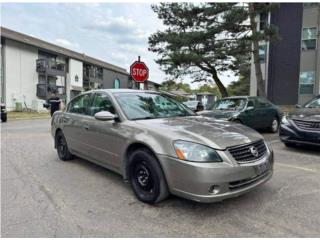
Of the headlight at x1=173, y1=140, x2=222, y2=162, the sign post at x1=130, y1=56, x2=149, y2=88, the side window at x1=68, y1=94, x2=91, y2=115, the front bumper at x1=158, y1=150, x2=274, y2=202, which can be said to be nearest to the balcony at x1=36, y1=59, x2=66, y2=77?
the sign post at x1=130, y1=56, x2=149, y2=88

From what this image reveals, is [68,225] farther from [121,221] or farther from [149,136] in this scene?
[149,136]

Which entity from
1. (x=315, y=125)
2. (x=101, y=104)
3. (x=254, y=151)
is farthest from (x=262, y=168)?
(x=315, y=125)

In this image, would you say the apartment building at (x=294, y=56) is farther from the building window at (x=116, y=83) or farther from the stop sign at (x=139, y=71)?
the building window at (x=116, y=83)

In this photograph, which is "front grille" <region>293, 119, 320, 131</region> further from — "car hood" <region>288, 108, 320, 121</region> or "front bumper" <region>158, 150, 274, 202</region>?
"front bumper" <region>158, 150, 274, 202</region>

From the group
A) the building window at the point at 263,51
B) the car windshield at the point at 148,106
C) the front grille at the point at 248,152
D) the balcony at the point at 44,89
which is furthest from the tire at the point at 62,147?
the balcony at the point at 44,89

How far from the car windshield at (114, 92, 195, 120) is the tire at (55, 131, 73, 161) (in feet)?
6.70

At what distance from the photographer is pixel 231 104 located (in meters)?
8.75

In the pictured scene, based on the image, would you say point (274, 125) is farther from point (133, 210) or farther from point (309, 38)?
point (309, 38)

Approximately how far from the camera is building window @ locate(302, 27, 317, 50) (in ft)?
62.3

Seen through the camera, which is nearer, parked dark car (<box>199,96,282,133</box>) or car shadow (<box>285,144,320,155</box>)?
car shadow (<box>285,144,320,155</box>)

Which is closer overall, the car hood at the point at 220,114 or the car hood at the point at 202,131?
the car hood at the point at 202,131

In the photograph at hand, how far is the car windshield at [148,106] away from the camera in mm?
4062

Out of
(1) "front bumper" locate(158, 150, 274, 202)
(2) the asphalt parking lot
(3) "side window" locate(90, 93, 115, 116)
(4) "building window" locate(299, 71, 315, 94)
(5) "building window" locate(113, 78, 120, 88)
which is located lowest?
(2) the asphalt parking lot

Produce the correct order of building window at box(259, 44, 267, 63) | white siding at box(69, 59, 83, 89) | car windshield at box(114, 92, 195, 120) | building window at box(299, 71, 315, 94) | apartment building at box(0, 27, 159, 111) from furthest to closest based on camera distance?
white siding at box(69, 59, 83, 89)
apartment building at box(0, 27, 159, 111)
building window at box(259, 44, 267, 63)
building window at box(299, 71, 315, 94)
car windshield at box(114, 92, 195, 120)
